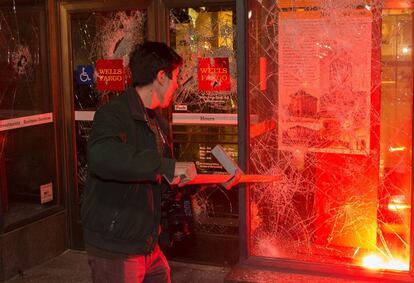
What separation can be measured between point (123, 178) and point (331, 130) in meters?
1.49

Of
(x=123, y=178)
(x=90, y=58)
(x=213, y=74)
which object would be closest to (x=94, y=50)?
(x=90, y=58)

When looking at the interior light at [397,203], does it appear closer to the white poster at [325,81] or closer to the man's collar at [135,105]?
the white poster at [325,81]

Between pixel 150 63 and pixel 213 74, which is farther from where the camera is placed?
pixel 213 74

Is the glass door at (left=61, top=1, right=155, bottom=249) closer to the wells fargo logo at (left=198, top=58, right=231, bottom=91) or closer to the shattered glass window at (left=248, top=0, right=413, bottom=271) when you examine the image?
the wells fargo logo at (left=198, top=58, right=231, bottom=91)

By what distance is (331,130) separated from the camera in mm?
3785

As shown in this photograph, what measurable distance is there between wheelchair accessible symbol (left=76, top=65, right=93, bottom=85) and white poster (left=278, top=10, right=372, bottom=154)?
238cm

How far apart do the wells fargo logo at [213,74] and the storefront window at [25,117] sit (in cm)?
154

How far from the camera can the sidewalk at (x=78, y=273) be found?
5.27 m

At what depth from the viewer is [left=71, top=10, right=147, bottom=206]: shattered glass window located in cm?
546

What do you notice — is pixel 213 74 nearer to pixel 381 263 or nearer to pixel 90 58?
pixel 90 58

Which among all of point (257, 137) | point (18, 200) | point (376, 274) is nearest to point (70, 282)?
point (18, 200)

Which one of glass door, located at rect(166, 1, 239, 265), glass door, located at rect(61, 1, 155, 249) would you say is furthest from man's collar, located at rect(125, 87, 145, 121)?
glass door, located at rect(61, 1, 155, 249)

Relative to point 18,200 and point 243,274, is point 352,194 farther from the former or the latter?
point 18,200

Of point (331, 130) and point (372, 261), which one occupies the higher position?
point (331, 130)
